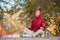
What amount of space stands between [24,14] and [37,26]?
25 cm

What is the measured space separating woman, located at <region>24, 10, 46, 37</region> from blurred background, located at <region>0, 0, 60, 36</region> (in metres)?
0.05

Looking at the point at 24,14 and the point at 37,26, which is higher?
the point at 24,14

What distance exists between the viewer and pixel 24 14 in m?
2.79

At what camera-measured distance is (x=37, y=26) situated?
2771 mm

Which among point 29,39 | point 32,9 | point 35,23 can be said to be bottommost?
point 29,39

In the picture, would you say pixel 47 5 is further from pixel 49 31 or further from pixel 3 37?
pixel 3 37

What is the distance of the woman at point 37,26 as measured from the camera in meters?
2.75

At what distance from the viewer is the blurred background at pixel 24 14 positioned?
9.01ft

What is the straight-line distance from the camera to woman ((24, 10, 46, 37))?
275cm

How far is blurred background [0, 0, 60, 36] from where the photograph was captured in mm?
2746

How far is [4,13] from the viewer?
278cm

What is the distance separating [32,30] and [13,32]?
26cm

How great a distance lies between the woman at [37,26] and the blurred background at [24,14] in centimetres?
5

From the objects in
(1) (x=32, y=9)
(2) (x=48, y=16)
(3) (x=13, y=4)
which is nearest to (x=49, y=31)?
(2) (x=48, y=16)
